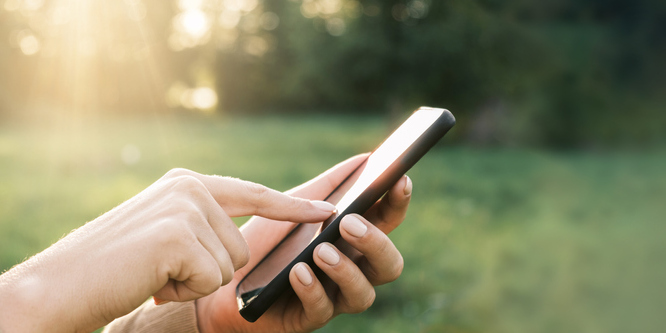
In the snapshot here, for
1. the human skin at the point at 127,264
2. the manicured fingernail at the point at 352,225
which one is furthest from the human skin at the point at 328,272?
the human skin at the point at 127,264

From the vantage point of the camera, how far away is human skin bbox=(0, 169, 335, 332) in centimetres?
112

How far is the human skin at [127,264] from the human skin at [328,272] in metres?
0.29

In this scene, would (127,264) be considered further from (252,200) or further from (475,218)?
(475,218)

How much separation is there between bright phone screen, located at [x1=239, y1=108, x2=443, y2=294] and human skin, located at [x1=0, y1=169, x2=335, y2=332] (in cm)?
31

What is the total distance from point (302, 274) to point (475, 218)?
5.70 metres

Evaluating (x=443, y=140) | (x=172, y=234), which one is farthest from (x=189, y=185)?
(x=443, y=140)

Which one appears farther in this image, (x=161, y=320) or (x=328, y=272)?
(x=161, y=320)

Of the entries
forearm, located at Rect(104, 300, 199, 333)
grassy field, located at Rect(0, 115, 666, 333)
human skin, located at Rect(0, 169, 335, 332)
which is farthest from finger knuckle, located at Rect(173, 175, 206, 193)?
grassy field, located at Rect(0, 115, 666, 333)

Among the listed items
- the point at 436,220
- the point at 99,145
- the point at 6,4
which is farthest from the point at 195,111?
the point at 436,220

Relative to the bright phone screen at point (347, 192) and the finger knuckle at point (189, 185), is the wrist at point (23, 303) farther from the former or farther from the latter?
Answer: the bright phone screen at point (347, 192)

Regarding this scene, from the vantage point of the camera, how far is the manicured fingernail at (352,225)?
142 cm

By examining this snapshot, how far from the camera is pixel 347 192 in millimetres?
1763

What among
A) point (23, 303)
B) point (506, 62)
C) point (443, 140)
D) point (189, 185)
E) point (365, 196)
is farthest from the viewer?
point (443, 140)

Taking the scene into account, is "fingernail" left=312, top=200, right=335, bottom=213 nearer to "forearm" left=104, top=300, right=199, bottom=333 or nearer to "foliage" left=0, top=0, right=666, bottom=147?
"forearm" left=104, top=300, right=199, bottom=333
